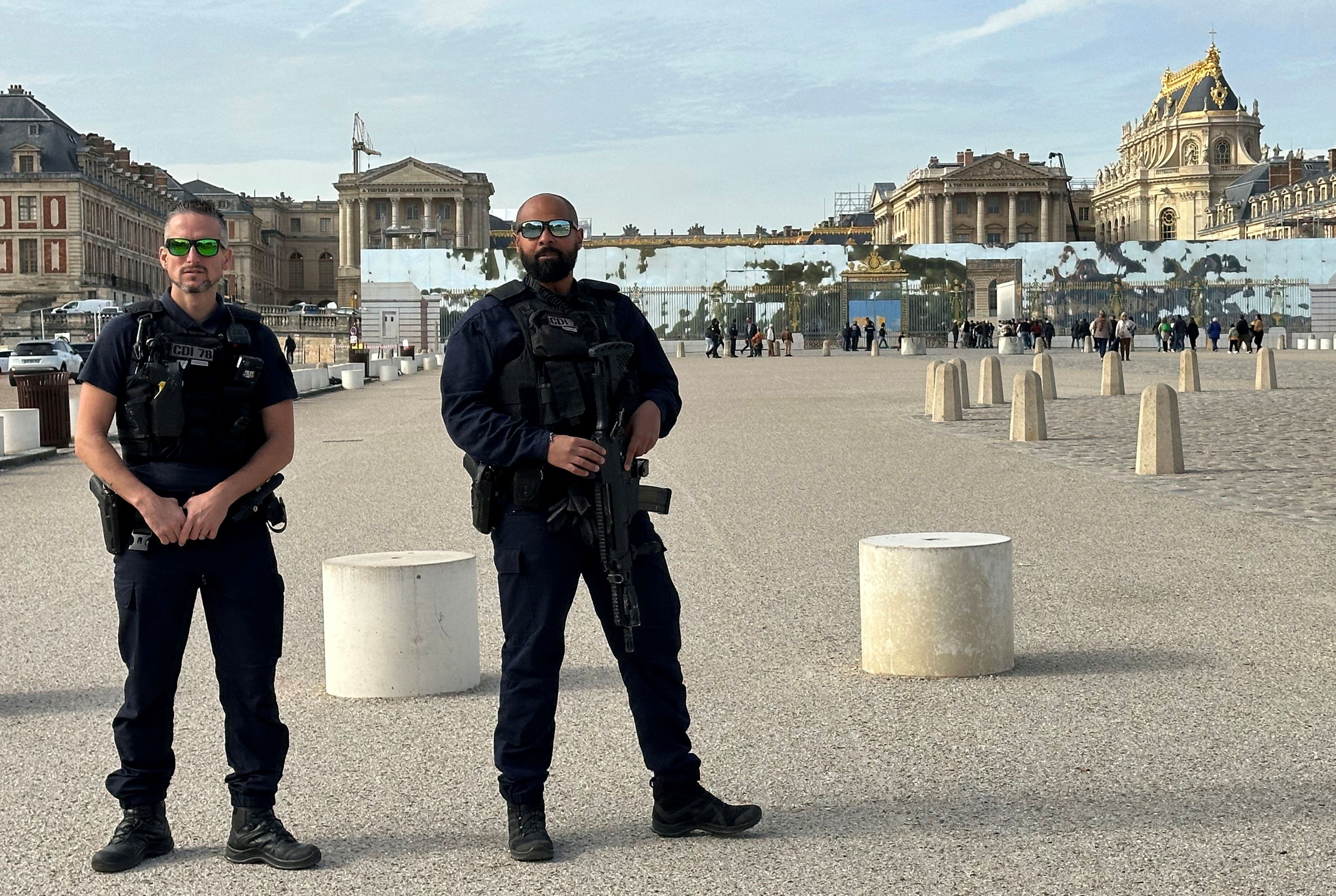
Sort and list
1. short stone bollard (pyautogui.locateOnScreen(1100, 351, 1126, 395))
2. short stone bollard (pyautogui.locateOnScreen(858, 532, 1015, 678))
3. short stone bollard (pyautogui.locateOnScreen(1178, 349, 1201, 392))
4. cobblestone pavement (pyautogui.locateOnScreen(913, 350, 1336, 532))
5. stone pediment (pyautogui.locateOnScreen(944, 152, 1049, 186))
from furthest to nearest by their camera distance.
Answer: stone pediment (pyautogui.locateOnScreen(944, 152, 1049, 186)) → short stone bollard (pyautogui.locateOnScreen(1178, 349, 1201, 392)) → short stone bollard (pyautogui.locateOnScreen(1100, 351, 1126, 395)) → cobblestone pavement (pyautogui.locateOnScreen(913, 350, 1336, 532)) → short stone bollard (pyautogui.locateOnScreen(858, 532, 1015, 678))

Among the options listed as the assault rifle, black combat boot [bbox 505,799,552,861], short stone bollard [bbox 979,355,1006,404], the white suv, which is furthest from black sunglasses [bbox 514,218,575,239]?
the white suv

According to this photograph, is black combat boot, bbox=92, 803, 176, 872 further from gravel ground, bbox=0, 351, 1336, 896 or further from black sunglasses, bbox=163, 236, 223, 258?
black sunglasses, bbox=163, 236, 223, 258

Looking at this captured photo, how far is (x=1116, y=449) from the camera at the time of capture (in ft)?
58.6

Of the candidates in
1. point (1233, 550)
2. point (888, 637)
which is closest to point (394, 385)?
point (1233, 550)

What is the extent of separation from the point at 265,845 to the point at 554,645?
87 cm

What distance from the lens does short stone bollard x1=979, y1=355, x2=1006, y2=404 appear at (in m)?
27.0

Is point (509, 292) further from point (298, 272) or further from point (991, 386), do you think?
point (298, 272)

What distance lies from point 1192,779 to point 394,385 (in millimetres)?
37402

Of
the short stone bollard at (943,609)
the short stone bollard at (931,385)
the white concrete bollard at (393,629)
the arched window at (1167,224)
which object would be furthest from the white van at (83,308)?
the arched window at (1167,224)

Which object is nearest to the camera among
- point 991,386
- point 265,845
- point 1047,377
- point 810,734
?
point 265,845

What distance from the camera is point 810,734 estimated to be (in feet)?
19.3

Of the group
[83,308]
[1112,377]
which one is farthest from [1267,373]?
[83,308]

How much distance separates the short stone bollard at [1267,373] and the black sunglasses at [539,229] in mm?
27975

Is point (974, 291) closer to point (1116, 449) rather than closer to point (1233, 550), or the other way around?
point (1116, 449)
